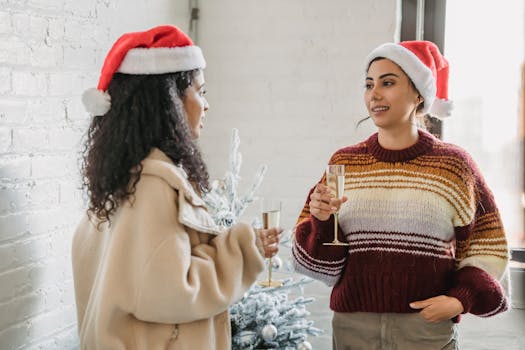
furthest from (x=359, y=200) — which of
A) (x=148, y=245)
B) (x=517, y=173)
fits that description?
(x=517, y=173)

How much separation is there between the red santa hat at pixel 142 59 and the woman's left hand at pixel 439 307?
927mm

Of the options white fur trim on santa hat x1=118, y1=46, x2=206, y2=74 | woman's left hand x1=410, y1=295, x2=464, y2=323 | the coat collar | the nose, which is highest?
white fur trim on santa hat x1=118, y1=46, x2=206, y2=74

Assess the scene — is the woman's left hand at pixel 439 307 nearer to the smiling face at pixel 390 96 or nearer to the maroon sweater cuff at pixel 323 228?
the maroon sweater cuff at pixel 323 228

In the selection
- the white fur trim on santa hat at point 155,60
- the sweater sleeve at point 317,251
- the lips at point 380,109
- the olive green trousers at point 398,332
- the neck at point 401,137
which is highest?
the white fur trim on santa hat at point 155,60

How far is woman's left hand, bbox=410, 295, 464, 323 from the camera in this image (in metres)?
1.71

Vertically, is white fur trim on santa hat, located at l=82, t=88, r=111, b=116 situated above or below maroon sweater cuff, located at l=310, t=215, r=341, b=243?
above

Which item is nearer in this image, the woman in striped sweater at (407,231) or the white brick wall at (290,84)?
the woman in striped sweater at (407,231)

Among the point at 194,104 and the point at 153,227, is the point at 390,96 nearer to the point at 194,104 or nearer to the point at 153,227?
the point at 194,104

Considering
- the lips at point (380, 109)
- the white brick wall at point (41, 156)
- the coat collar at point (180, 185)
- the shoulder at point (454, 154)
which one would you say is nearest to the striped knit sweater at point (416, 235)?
the shoulder at point (454, 154)

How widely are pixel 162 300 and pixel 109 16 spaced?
3.98ft

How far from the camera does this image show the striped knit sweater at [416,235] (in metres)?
1.77

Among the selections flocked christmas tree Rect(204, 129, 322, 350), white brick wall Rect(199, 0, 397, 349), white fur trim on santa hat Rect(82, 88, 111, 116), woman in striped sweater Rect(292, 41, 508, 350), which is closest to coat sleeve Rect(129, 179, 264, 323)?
white fur trim on santa hat Rect(82, 88, 111, 116)

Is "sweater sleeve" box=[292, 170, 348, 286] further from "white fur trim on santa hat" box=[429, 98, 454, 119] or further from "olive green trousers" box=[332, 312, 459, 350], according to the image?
"white fur trim on santa hat" box=[429, 98, 454, 119]

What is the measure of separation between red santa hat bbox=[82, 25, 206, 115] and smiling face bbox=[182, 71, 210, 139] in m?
0.07
